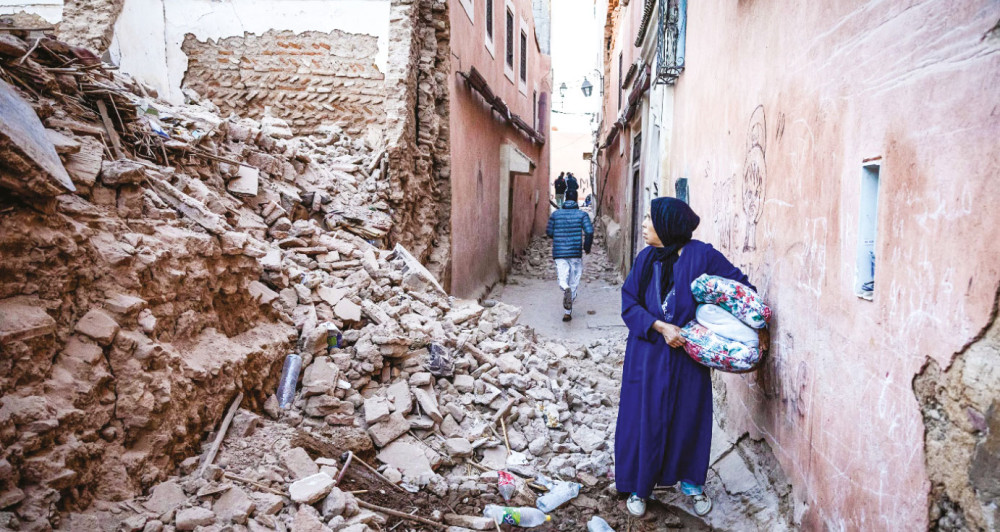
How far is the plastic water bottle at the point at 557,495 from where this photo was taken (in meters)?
3.62

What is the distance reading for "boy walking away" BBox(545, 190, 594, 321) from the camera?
8.80 metres

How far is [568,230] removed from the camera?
8.80m

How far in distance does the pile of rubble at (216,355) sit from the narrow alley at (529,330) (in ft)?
0.06

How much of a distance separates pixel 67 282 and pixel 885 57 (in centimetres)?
334

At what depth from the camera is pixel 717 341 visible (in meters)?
2.94

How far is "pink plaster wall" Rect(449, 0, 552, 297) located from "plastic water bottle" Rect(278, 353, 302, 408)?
4.72 meters

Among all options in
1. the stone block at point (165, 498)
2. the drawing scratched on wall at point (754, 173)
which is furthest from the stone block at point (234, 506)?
the drawing scratched on wall at point (754, 173)

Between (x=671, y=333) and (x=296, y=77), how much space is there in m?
6.30

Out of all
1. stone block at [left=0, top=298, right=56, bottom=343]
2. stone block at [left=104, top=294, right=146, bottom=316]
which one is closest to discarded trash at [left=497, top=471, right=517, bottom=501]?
stone block at [left=104, top=294, right=146, bottom=316]

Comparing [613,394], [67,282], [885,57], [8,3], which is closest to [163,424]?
[67,282]

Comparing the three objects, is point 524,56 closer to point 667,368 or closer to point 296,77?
point 296,77

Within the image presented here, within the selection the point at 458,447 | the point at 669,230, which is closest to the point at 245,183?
the point at 458,447

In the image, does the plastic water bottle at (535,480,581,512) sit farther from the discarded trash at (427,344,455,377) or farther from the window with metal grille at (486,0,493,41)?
the window with metal grille at (486,0,493,41)

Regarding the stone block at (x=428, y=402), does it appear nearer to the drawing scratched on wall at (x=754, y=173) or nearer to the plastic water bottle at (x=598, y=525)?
the plastic water bottle at (x=598, y=525)
